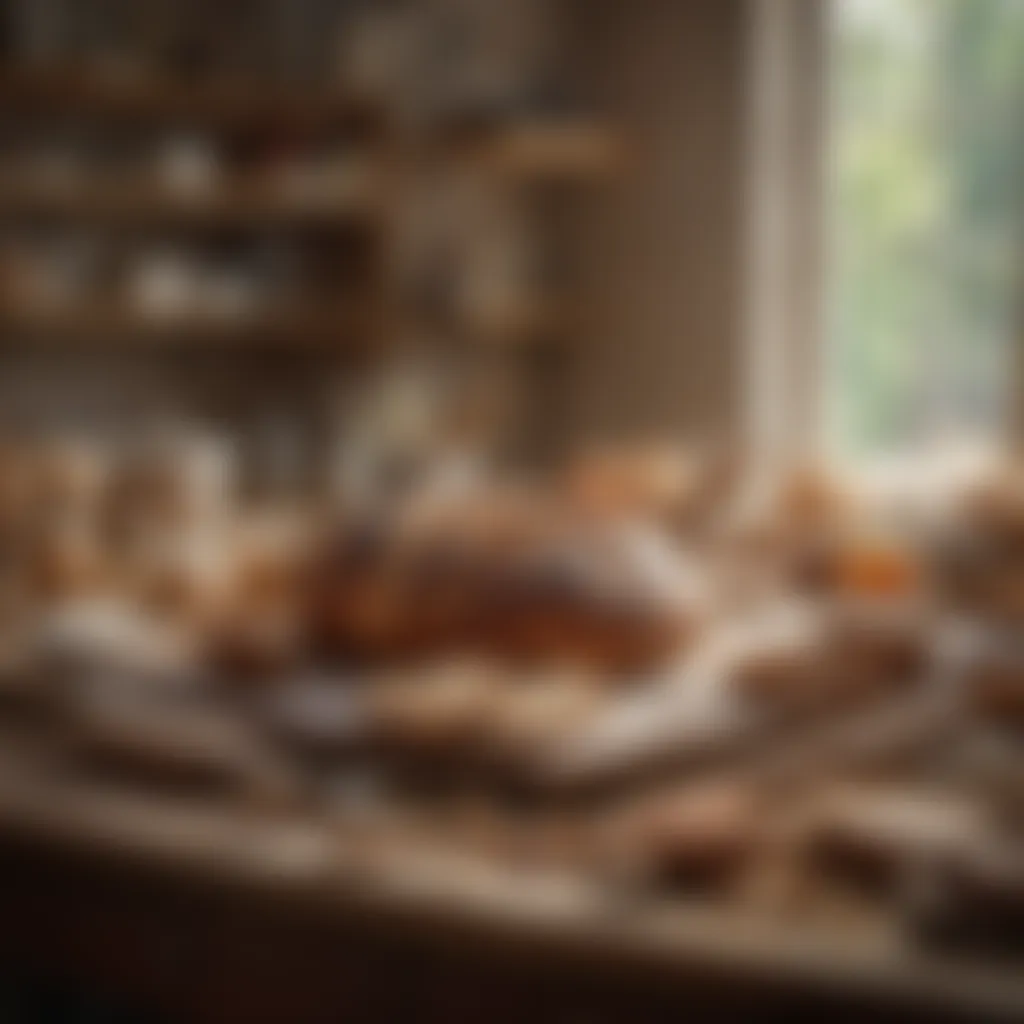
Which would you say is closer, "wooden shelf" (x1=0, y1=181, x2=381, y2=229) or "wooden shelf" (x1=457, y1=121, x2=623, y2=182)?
"wooden shelf" (x1=0, y1=181, x2=381, y2=229)

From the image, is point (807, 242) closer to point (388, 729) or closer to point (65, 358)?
point (65, 358)

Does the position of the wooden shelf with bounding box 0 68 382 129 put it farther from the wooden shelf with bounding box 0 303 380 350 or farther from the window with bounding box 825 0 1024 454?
the window with bounding box 825 0 1024 454

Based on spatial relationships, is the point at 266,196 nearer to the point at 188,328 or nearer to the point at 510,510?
the point at 188,328

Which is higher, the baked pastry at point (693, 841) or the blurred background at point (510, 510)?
the blurred background at point (510, 510)

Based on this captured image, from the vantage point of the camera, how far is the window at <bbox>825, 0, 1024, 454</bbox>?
1.37 m

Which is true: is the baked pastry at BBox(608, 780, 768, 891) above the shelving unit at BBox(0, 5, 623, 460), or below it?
below

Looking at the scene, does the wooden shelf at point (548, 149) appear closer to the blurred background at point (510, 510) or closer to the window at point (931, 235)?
the blurred background at point (510, 510)

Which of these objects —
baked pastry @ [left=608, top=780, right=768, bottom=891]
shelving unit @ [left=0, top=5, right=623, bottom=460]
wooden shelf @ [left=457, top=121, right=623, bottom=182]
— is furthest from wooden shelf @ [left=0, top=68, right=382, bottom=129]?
baked pastry @ [left=608, top=780, right=768, bottom=891]

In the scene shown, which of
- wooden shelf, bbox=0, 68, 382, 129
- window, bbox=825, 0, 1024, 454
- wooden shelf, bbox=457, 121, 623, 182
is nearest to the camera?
window, bbox=825, 0, 1024, 454

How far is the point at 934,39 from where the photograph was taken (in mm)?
1324

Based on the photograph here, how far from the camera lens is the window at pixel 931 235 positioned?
1.37 meters

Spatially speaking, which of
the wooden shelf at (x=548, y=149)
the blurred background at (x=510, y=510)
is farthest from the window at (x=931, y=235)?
the wooden shelf at (x=548, y=149)

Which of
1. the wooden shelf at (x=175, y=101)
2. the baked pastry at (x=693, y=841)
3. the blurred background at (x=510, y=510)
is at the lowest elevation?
the baked pastry at (x=693, y=841)

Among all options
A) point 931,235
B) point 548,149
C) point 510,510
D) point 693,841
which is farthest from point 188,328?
point 693,841
